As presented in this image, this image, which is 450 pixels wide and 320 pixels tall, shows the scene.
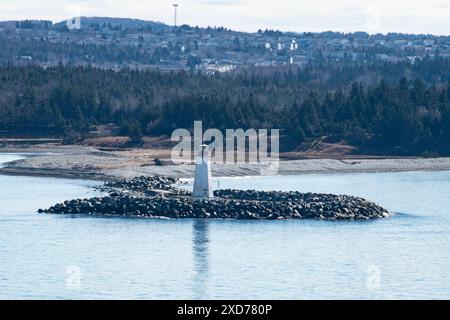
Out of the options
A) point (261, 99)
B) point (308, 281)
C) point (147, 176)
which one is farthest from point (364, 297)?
point (261, 99)

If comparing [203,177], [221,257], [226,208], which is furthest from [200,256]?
[203,177]

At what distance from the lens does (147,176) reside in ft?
255

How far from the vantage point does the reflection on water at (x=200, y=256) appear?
41906 millimetres

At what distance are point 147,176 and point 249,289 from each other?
3649cm

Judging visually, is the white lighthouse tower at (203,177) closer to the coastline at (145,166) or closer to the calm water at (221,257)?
the calm water at (221,257)

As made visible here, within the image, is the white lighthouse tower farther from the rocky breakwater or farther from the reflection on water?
the reflection on water

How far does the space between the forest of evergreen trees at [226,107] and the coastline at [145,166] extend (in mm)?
6462

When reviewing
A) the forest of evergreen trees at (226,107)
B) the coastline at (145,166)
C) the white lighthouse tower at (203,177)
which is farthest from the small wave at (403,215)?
the forest of evergreen trees at (226,107)

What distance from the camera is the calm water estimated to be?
4172cm

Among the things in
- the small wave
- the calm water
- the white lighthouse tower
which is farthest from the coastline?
the small wave

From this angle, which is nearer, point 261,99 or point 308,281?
point 308,281
